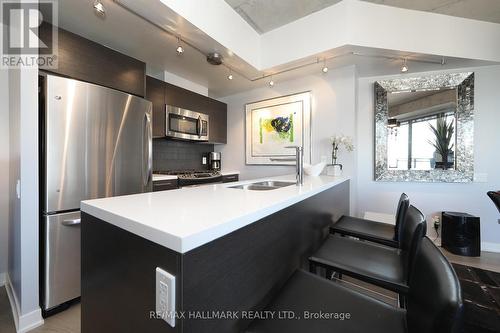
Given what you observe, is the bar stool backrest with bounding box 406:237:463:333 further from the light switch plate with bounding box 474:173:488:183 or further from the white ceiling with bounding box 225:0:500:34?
the light switch plate with bounding box 474:173:488:183

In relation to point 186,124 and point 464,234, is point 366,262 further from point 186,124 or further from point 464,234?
point 186,124

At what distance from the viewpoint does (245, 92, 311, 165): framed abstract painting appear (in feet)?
10.3

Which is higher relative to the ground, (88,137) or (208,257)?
(88,137)

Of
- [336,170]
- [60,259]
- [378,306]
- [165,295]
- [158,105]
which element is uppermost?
[158,105]

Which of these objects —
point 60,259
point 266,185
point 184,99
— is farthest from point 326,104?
point 60,259

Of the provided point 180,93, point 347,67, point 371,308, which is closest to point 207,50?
point 180,93

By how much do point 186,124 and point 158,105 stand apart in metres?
0.48

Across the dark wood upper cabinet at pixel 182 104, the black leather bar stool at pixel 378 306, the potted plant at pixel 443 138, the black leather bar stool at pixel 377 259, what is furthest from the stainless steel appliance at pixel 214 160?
the potted plant at pixel 443 138

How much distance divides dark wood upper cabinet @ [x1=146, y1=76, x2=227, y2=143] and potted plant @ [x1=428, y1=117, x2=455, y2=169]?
3.22 meters

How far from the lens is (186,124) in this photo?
319cm

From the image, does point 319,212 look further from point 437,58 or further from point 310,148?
point 437,58

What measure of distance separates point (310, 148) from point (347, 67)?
1.16m

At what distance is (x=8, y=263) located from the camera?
1.96m

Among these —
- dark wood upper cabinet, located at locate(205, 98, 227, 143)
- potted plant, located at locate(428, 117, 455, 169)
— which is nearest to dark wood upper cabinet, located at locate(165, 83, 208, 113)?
dark wood upper cabinet, located at locate(205, 98, 227, 143)
